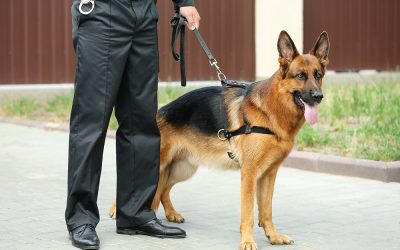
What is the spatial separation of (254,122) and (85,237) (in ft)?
4.03

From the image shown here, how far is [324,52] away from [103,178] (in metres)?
3.33

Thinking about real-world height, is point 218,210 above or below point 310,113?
below

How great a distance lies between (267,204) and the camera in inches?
220

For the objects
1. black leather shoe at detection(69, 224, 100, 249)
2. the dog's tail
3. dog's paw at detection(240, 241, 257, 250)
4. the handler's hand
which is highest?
the handler's hand

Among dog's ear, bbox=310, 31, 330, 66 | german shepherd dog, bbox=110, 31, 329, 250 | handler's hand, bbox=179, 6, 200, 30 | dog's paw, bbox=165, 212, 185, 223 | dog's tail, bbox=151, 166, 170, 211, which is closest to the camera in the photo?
german shepherd dog, bbox=110, 31, 329, 250

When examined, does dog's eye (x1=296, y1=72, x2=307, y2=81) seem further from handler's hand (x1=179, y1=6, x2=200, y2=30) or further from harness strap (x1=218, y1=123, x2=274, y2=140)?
handler's hand (x1=179, y1=6, x2=200, y2=30)

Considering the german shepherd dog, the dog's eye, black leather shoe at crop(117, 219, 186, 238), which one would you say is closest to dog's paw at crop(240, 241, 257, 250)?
the german shepherd dog

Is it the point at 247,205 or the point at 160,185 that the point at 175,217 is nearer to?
the point at 160,185

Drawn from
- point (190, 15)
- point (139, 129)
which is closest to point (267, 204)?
point (139, 129)

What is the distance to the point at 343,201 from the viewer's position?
6957mm

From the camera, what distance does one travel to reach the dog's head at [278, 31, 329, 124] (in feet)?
17.0

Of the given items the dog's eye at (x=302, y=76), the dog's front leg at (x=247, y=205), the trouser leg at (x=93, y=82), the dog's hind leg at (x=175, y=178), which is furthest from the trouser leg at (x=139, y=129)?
the dog's eye at (x=302, y=76)

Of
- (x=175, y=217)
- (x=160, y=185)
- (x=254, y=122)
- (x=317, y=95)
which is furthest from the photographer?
(x=175, y=217)

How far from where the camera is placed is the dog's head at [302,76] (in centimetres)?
517
